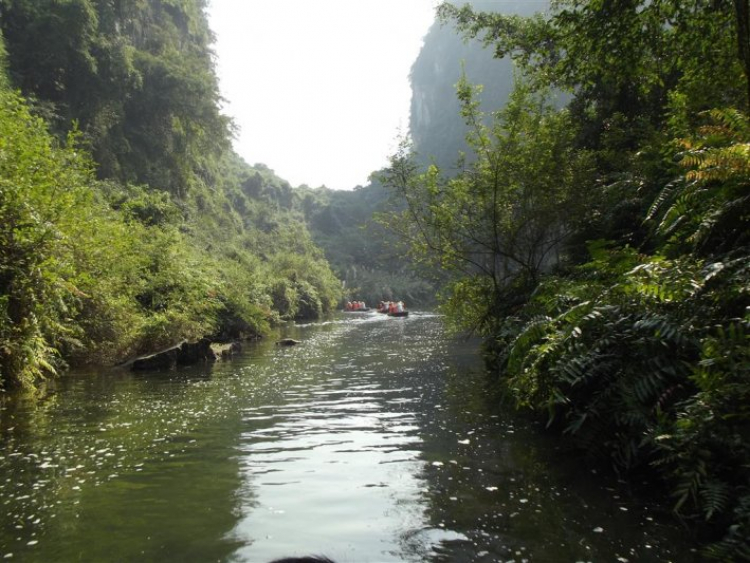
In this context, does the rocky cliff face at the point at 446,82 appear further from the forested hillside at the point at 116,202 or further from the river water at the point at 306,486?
the river water at the point at 306,486

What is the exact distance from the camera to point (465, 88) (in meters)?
12.2

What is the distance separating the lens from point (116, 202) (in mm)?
28875

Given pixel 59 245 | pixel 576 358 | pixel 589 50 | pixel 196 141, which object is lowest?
pixel 576 358

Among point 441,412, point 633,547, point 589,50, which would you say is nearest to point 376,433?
point 441,412

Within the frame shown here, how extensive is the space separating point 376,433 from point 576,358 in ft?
11.6

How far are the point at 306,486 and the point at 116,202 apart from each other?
2797 centimetres

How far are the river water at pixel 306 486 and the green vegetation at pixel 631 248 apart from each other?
0.66 meters

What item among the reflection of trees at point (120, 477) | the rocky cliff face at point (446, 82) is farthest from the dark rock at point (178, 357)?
the rocky cliff face at point (446, 82)

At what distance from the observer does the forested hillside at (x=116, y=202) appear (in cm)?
1076

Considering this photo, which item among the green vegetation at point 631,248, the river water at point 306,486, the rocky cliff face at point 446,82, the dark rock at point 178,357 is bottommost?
the river water at point 306,486

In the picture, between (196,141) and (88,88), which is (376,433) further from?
(196,141)

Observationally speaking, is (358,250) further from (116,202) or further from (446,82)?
(116,202)

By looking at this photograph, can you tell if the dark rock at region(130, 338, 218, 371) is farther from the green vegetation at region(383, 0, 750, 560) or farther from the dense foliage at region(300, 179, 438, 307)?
the dense foliage at region(300, 179, 438, 307)

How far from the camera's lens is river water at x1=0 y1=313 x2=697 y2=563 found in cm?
422
